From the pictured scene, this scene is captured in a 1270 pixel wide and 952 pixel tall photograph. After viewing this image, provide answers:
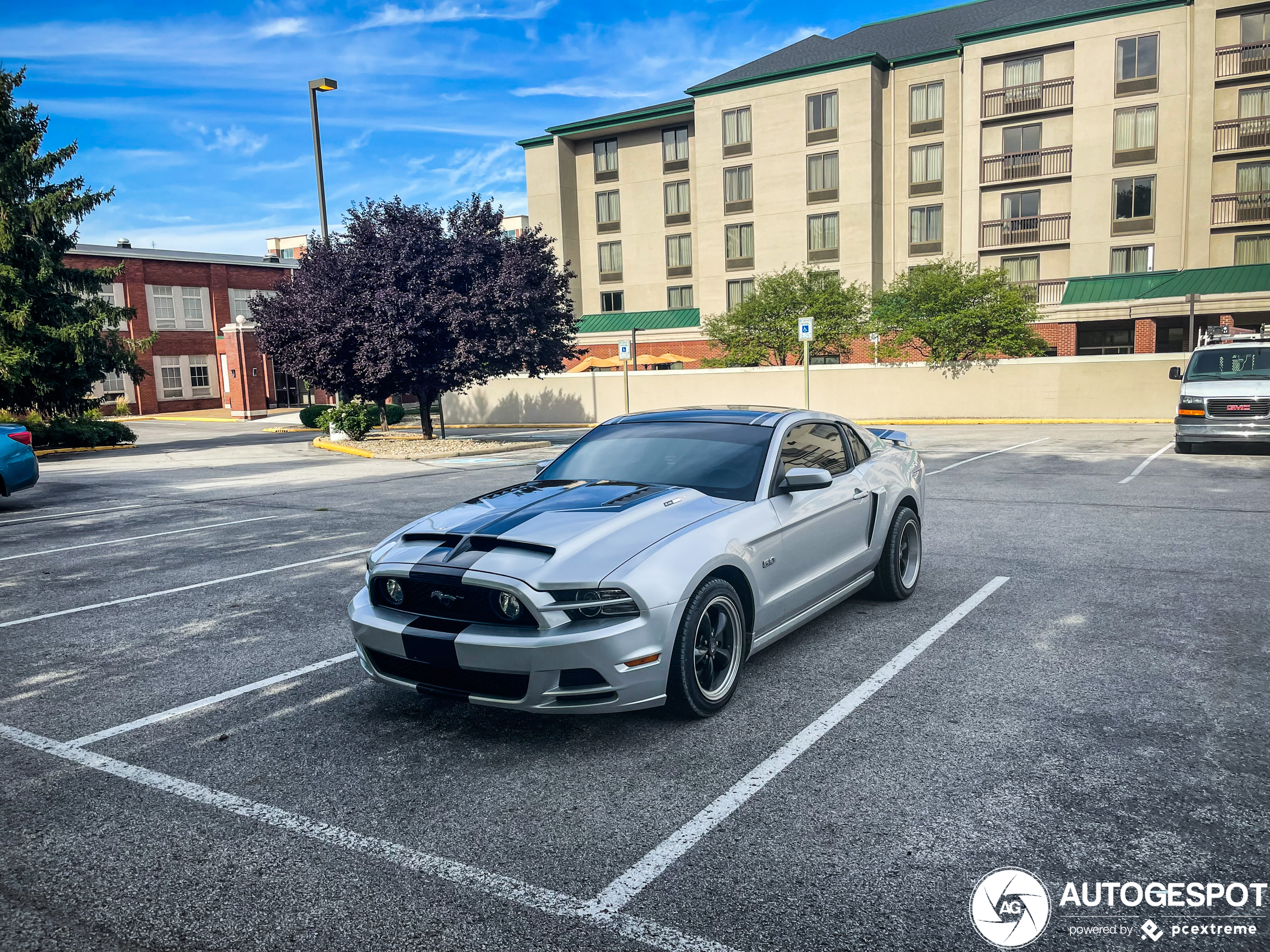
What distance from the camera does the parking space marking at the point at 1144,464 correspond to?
1358 cm

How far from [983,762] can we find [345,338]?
21.2 meters

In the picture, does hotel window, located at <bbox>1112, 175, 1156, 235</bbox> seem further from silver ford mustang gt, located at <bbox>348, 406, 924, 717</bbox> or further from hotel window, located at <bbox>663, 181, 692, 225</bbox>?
silver ford mustang gt, located at <bbox>348, 406, 924, 717</bbox>

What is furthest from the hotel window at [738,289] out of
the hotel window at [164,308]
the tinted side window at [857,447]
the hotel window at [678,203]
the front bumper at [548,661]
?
the front bumper at [548,661]

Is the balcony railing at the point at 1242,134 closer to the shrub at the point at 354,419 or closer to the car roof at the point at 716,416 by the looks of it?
the shrub at the point at 354,419

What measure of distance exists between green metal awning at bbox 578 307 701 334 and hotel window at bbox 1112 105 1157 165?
2000cm

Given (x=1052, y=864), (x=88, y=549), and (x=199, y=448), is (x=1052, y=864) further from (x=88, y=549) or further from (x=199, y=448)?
(x=199, y=448)

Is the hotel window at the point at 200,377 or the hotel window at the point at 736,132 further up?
the hotel window at the point at 736,132

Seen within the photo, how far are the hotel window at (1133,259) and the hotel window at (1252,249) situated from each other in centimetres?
297

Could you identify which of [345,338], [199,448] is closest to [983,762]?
[345,338]

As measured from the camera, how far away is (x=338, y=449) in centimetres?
2386

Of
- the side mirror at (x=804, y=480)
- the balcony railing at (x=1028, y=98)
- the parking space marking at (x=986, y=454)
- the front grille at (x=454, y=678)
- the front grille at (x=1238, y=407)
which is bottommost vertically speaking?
the parking space marking at (x=986, y=454)

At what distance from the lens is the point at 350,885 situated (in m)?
3.23

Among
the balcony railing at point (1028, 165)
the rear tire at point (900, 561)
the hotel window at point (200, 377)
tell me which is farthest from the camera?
the hotel window at point (200, 377)

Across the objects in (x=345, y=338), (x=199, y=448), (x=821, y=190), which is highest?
(x=821, y=190)
